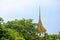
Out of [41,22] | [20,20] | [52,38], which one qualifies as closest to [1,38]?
[20,20]

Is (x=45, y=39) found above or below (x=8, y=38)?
below

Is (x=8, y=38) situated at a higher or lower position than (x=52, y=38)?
higher

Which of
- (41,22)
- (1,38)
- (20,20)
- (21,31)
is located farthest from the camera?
(41,22)

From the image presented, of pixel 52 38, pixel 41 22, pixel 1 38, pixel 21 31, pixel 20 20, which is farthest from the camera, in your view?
pixel 41 22

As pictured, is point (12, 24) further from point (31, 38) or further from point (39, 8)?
point (39, 8)

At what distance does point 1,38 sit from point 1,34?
0.56 m

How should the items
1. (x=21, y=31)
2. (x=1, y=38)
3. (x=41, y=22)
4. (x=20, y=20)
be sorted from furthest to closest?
(x=41, y=22) → (x=20, y=20) → (x=21, y=31) → (x=1, y=38)

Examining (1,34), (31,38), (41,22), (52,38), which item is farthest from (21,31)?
(41,22)

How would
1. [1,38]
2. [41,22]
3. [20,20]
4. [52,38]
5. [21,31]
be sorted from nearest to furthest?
[1,38]
[21,31]
[20,20]
[52,38]
[41,22]

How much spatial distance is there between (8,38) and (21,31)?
12340mm

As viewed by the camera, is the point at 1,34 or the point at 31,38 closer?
the point at 1,34

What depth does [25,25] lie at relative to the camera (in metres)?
47.4

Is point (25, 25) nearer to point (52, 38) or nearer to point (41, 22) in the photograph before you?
point (52, 38)

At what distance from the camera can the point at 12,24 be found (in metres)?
47.5
